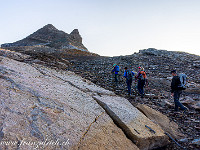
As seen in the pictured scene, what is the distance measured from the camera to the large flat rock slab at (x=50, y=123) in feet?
7.39

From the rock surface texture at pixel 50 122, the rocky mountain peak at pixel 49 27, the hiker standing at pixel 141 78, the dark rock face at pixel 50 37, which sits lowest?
the rock surface texture at pixel 50 122

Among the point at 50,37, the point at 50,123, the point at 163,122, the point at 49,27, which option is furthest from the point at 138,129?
the point at 49,27

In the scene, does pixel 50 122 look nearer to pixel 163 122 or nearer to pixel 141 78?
pixel 163 122

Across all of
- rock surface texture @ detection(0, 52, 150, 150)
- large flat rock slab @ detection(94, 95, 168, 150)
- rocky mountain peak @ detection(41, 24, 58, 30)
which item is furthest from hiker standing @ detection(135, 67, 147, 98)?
rocky mountain peak @ detection(41, 24, 58, 30)

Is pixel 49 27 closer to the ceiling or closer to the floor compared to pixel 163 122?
closer to the ceiling

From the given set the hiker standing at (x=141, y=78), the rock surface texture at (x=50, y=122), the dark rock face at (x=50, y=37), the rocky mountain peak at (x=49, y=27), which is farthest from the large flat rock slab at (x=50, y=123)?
the rocky mountain peak at (x=49, y=27)

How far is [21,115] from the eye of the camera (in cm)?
261

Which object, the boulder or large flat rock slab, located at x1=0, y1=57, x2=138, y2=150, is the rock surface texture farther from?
the boulder

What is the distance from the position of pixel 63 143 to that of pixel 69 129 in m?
0.38

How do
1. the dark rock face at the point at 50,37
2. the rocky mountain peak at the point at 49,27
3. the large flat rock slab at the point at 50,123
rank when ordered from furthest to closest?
the rocky mountain peak at the point at 49,27
the dark rock face at the point at 50,37
the large flat rock slab at the point at 50,123

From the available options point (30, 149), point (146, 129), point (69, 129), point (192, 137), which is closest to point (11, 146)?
point (30, 149)

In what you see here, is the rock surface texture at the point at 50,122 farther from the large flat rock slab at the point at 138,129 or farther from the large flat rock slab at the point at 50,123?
the large flat rock slab at the point at 138,129

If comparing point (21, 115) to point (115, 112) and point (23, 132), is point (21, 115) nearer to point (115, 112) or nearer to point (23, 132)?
point (23, 132)

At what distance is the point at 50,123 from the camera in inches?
106
